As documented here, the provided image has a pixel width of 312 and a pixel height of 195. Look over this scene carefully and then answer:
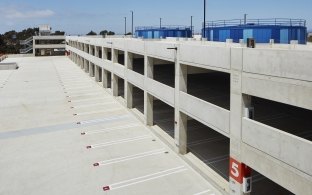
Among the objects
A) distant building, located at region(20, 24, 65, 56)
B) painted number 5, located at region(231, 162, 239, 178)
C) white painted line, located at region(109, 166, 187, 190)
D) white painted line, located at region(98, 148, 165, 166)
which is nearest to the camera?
painted number 5, located at region(231, 162, 239, 178)

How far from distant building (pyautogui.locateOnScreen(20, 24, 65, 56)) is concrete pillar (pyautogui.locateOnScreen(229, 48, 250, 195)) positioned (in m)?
109

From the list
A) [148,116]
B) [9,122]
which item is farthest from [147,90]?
[9,122]

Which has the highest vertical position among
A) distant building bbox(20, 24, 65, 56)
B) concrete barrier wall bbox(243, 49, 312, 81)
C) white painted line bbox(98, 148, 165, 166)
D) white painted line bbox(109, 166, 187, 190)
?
distant building bbox(20, 24, 65, 56)

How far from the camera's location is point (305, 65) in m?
11.3

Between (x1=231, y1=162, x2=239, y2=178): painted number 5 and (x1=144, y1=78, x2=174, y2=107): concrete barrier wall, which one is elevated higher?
(x1=144, y1=78, x2=174, y2=107): concrete barrier wall

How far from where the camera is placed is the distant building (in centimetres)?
11350

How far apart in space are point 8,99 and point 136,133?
23497 mm

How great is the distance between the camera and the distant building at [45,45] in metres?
114

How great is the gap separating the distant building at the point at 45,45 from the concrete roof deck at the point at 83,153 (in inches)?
3107

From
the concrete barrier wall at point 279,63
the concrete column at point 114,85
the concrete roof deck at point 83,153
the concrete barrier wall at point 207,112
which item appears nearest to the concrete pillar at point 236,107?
the concrete barrier wall at point 279,63

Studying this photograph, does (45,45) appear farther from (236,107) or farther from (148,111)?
(236,107)

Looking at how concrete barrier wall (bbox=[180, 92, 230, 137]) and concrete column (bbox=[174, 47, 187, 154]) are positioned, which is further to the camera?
concrete column (bbox=[174, 47, 187, 154])

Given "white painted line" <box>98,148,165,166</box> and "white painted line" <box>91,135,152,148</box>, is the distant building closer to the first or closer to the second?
"white painted line" <box>91,135,152,148</box>

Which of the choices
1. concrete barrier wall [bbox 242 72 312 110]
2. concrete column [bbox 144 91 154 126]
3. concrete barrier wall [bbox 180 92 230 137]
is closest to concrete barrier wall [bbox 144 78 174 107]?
concrete column [bbox 144 91 154 126]
